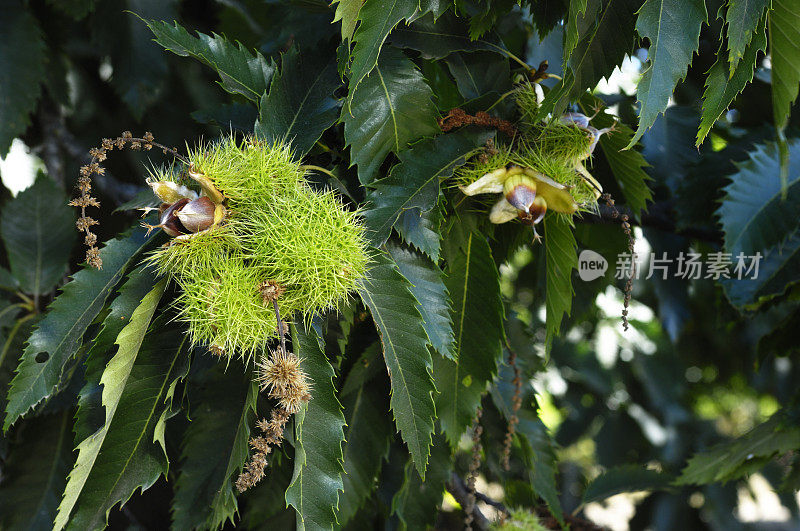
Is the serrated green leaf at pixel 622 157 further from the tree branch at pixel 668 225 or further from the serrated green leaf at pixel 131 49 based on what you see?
the serrated green leaf at pixel 131 49

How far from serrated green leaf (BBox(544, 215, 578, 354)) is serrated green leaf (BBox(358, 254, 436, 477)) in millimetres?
170

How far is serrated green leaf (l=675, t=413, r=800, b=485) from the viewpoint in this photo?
1.00 metres

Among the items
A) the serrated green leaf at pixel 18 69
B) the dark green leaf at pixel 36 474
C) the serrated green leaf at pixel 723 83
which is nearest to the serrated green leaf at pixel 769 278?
the serrated green leaf at pixel 723 83

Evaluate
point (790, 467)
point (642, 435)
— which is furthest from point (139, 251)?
point (642, 435)

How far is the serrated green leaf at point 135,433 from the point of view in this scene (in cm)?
56

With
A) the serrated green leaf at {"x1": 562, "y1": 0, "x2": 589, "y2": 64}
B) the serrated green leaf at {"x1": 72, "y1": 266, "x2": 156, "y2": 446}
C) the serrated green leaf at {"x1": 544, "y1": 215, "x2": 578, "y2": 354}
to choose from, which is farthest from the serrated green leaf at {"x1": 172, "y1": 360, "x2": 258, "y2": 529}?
the serrated green leaf at {"x1": 562, "y1": 0, "x2": 589, "y2": 64}

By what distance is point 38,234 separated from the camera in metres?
1.04

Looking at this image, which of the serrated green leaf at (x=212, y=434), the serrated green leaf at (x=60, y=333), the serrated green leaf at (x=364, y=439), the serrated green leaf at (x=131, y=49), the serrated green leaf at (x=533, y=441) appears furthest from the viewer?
the serrated green leaf at (x=131, y=49)

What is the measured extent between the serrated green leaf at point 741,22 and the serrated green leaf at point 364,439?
0.50 m

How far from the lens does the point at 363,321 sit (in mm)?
748

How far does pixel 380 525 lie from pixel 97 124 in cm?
110

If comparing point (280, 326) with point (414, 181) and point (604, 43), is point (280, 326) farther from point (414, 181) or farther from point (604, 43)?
point (604, 43)

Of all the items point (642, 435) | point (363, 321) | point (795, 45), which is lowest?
point (642, 435)

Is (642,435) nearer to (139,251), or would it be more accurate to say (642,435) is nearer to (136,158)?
(136,158)
